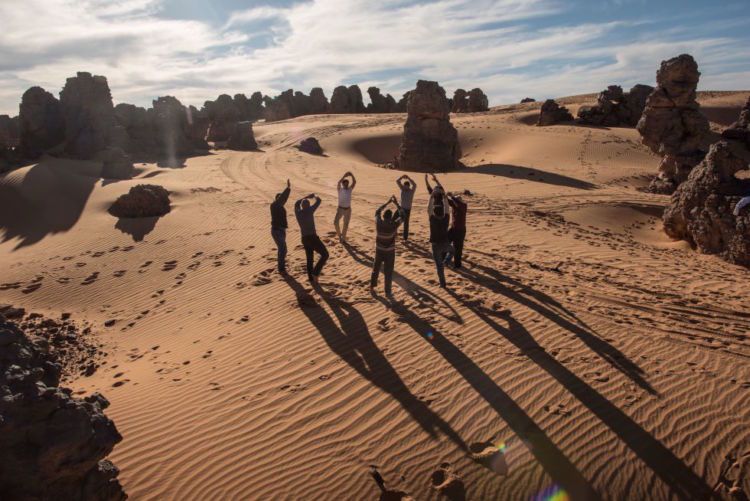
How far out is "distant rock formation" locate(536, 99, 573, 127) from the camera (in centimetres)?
3422

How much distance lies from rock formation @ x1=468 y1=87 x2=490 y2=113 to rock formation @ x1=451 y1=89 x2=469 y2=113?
2.09 ft

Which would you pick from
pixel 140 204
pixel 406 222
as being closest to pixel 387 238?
pixel 406 222

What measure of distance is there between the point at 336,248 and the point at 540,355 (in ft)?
19.7

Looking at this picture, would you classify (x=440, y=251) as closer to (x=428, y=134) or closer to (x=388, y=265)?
(x=388, y=265)

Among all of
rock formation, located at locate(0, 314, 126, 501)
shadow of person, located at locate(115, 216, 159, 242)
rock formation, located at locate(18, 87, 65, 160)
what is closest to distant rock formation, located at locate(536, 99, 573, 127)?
shadow of person, located at locate(115, 216, 159, 242)

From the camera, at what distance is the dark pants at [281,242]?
9336mm

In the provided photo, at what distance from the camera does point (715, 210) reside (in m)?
11.4

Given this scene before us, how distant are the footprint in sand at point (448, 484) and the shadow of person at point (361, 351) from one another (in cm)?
36

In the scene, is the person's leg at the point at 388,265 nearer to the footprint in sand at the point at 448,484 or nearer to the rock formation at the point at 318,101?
the footprint in sand at the point at 448,484

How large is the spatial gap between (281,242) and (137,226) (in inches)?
263

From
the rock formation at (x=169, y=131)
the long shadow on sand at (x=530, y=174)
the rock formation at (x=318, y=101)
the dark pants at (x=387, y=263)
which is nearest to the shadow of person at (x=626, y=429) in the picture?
the dark pants at (x=387, y=263)

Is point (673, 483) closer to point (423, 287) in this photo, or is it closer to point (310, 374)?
point (310, 374)

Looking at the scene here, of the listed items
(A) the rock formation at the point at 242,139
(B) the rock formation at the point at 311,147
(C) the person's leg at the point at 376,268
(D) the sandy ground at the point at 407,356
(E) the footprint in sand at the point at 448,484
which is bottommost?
(E) the footprint in sand at the point at 448,484

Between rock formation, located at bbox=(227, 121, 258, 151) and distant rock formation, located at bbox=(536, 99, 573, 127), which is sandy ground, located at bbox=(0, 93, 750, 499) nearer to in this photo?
rock formation, located at bbox=(227, 121, 258, 151)
